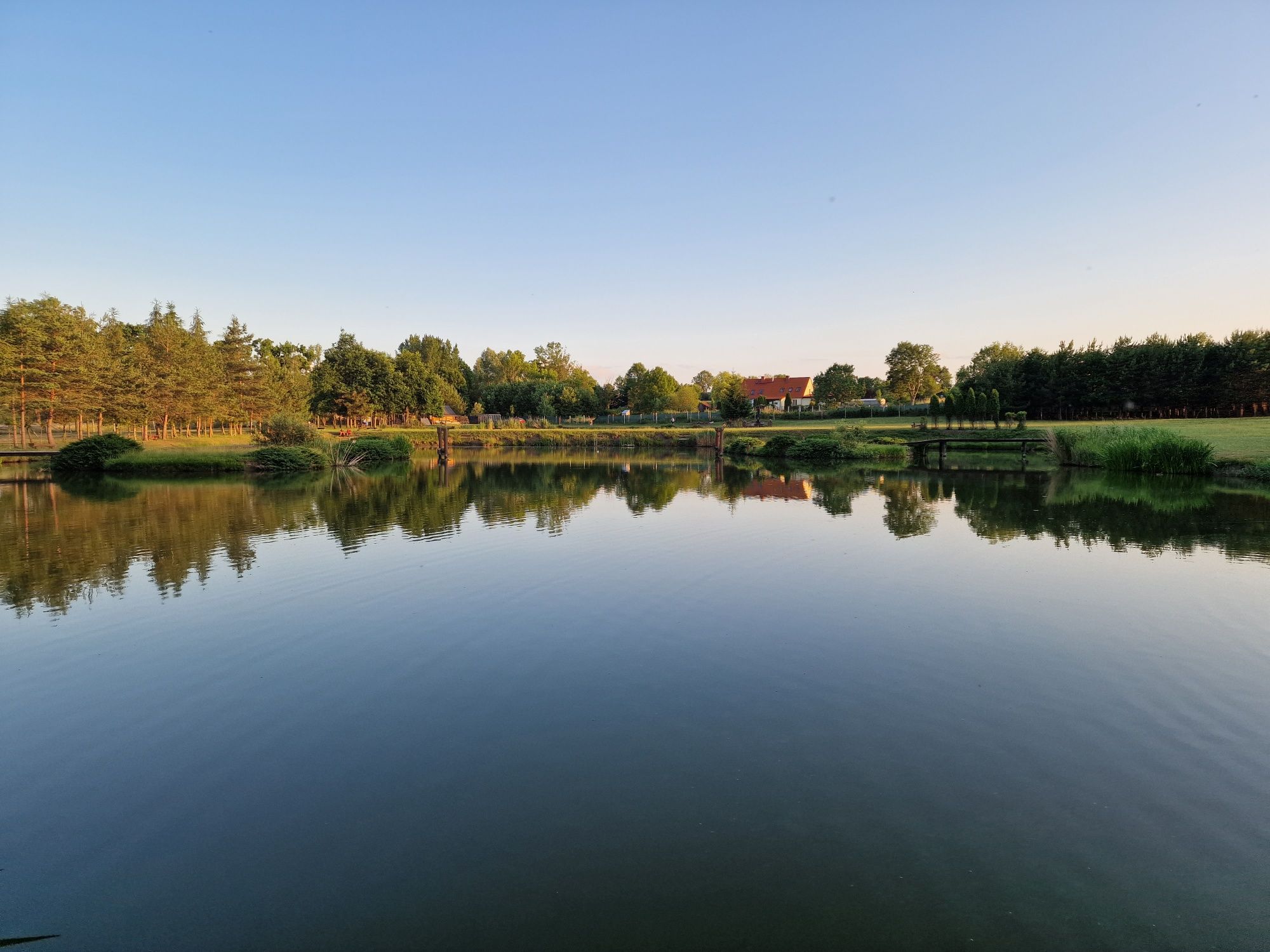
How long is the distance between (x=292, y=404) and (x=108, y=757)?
251 feet

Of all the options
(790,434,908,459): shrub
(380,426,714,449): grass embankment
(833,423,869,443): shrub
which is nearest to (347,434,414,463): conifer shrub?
(380,426,714,449): grass embankment

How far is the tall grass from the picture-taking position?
98.2 ft

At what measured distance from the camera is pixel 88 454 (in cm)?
3731

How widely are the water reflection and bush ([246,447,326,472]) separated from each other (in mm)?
4107

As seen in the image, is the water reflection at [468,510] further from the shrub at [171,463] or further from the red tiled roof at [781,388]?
the red tiled roof at [781,388]

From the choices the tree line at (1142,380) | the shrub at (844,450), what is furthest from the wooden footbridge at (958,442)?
the tree line at (1142,380)

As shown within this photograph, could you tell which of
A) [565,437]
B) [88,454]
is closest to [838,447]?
[565,437]

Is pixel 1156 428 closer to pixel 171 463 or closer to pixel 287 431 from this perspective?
pixel 287 431

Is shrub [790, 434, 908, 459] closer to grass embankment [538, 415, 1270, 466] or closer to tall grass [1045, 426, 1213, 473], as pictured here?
grass embankment [538, 415, 1270, 466]

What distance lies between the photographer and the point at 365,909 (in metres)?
4.02

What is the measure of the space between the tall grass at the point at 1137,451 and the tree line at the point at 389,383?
16575 mm

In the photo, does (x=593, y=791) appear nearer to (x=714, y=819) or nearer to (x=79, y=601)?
(x=714, y=819)

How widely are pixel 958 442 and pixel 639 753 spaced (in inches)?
1845

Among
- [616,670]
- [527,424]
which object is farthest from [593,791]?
[527,424]
